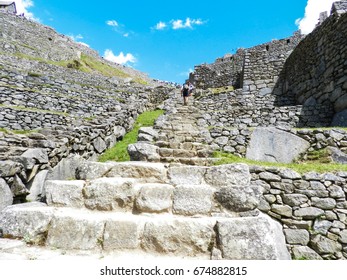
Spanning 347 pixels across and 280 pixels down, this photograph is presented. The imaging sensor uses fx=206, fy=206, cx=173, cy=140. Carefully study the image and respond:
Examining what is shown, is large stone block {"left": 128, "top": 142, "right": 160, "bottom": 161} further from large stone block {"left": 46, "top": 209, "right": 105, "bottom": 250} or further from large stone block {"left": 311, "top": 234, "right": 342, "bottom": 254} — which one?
large stone block {"left": 311, "top": 234, "right": 342, "bottom": 254}

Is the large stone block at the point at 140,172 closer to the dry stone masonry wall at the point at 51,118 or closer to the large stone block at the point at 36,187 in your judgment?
the dry stone masonry wall at the point at 51,118

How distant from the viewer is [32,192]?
16.4 feet

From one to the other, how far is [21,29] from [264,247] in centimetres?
4046

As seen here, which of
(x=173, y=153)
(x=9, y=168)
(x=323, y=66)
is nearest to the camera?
(x=9, y=168)

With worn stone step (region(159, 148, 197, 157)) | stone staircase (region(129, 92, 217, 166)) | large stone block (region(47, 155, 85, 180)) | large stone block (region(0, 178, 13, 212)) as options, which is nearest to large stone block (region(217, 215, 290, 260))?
stone staircase (region(129, 92, 217, 166))

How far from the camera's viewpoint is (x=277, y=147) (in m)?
5.97

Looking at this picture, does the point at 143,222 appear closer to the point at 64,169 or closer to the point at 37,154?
the point at 37,154

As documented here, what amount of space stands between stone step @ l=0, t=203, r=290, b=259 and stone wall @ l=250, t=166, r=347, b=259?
2408mm

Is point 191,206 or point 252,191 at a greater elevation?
point 252,191

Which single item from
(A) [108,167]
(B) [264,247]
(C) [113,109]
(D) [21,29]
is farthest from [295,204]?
(D) [21,29]

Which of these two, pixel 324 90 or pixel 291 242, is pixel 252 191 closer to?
pixel 291 242

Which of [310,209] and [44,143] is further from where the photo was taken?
[44,143]

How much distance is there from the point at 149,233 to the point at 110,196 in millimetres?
739

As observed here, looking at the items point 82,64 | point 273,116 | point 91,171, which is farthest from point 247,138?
point 82,64
